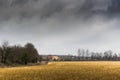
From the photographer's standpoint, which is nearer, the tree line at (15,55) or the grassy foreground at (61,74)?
the grassy foreground at (61,74)

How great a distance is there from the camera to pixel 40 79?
3366 cm

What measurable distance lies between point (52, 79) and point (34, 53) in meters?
100

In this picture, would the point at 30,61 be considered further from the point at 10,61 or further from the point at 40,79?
the point at 40,79

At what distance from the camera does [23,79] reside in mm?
33875

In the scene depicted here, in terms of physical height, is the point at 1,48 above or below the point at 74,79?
above

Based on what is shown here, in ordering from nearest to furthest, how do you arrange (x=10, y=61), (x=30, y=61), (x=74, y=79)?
(x=74, y=79) → (x=10, y=61) → (x=30, y=61)

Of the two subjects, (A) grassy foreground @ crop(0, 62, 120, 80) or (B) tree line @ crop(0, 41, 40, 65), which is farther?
(B) tree line @ crop(0, 41, 40, 65)

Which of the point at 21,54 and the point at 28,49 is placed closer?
the point at 21,54

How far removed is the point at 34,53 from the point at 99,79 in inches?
3980

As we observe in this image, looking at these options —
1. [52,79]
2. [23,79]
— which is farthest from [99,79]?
[23,79]

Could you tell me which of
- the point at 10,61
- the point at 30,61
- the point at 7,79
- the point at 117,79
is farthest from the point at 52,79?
the point at 30,61

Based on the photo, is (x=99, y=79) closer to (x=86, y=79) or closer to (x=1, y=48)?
(x=86, y=79)

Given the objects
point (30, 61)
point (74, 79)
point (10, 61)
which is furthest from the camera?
point (30, 61)

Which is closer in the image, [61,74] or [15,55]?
[61,74]
